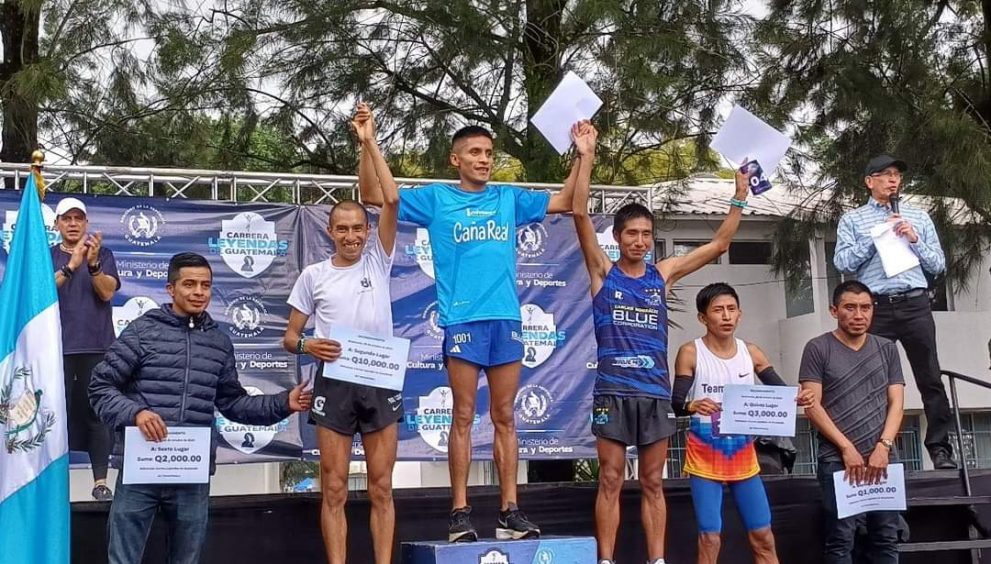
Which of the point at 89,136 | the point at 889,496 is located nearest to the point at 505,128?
the point at 89,136

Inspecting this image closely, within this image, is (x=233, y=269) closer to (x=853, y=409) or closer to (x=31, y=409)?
(x=31, y=409)

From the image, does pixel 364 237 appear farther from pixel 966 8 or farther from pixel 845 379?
pixel 966 8

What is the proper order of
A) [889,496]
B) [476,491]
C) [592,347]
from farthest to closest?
[592,347], [476,491], [889,496]

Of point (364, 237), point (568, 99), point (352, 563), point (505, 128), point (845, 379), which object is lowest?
point (352, 563)

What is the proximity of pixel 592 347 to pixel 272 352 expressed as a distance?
2.02 m

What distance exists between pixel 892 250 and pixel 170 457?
138 inches

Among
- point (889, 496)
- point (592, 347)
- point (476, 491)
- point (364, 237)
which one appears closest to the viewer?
point (364, 237)

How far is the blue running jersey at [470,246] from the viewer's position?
4.45 m

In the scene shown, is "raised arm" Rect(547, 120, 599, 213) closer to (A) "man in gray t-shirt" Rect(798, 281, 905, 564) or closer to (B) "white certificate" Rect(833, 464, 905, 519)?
(A) "man in gray t-shirt" Rect(798, 281, 905, 564)

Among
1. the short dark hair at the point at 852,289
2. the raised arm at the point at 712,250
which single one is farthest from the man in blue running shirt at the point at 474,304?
the short dark hair at the point at 852,289

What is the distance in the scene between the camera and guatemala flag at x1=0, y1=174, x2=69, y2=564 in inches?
166

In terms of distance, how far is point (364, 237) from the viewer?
4719 mm

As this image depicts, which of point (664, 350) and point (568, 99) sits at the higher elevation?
point (568, 99)

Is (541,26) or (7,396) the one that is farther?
(541,26)
